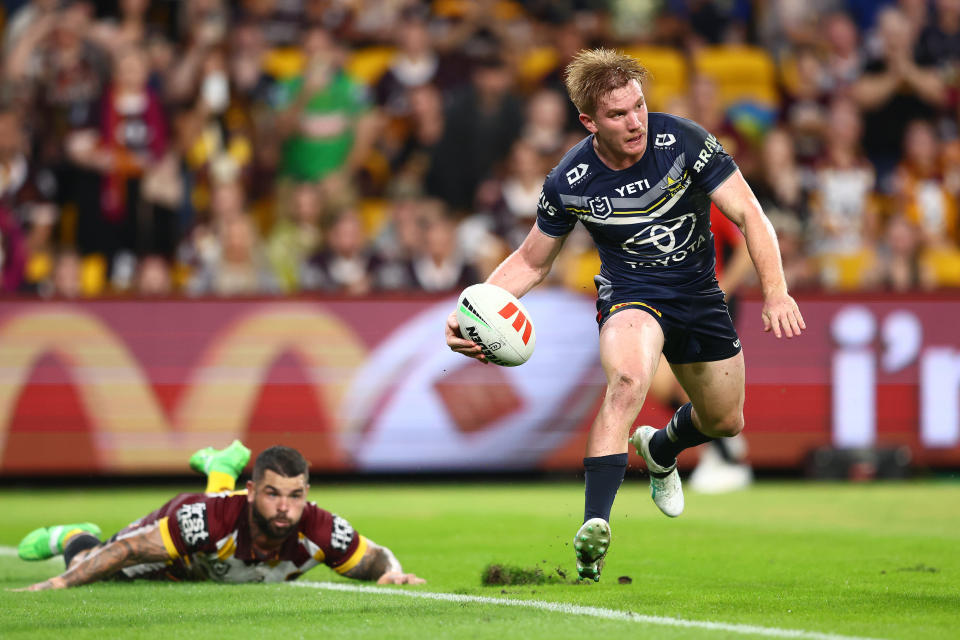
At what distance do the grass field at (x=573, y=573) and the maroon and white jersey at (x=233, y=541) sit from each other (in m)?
0.16

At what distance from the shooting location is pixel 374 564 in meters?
7.80

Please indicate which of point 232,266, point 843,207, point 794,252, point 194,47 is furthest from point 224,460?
point 843,207

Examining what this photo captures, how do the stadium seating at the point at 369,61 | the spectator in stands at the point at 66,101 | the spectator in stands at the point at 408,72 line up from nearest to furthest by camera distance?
the spectator in stands at the point at 66,101 → the spectator in stands at the point at 408,72 → the stadium seating at the point at 369,61

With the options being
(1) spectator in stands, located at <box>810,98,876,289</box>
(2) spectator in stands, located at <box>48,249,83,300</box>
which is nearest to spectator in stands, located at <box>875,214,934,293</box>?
(1) spectator in stands, located at <box>810,98,876,289</box>

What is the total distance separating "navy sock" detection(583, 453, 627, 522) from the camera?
658cm

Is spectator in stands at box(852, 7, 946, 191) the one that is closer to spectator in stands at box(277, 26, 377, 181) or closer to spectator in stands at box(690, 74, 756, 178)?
spectator in stands at box(690, 74, 756, 178)

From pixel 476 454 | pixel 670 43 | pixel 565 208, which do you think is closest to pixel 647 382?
pixel 565 208

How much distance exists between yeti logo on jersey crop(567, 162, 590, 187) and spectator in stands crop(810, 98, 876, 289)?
26.6 ft

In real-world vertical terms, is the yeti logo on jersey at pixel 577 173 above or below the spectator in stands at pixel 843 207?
below

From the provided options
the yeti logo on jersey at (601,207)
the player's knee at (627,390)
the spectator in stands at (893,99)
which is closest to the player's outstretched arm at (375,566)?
the player's knee at (627,390)

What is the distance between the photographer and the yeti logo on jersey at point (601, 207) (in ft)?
23.9

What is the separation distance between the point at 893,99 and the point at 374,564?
11.7m

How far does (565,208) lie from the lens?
7.41 meters

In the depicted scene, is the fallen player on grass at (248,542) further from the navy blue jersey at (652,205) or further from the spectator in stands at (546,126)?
the spectator in stands at (546,126)
